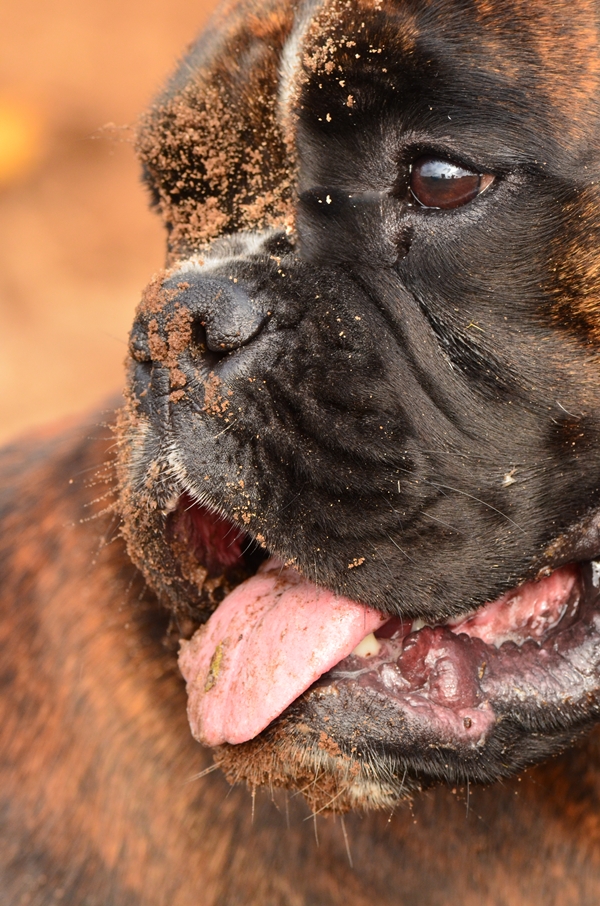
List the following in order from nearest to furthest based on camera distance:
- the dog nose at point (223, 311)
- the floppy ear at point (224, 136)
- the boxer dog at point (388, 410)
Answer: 1. the boxer dog at point (388, 410)
2. the dog nose at point (223, 311)
3. the floppy ear at point (224, 136)

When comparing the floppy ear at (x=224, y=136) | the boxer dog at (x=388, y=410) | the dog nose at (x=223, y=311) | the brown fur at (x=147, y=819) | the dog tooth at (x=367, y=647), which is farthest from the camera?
the brown fur at (x=147, y=819)

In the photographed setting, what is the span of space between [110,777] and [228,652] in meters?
0.71

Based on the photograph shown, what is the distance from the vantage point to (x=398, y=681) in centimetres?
203

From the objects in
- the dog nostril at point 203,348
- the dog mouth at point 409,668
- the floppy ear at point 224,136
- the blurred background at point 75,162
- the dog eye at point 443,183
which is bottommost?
the dog mouth at point 409,668

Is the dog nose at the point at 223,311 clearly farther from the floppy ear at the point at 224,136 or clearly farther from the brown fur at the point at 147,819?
the brown fur at the point at 147,819

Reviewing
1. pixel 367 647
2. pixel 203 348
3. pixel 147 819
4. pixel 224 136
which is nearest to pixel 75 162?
pixel 224 136

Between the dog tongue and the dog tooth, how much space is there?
52 millimetres

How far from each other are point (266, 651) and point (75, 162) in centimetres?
1004

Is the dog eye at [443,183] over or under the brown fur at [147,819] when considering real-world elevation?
over

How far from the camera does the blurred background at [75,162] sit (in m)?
10.0

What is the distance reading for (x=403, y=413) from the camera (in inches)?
78.1

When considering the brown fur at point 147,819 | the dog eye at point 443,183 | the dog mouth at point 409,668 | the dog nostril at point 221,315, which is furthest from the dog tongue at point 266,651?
the dog eye at point 443,183

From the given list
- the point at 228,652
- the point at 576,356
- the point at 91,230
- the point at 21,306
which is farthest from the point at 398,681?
the point at 91,230

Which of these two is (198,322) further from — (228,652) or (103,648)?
(103,648)
